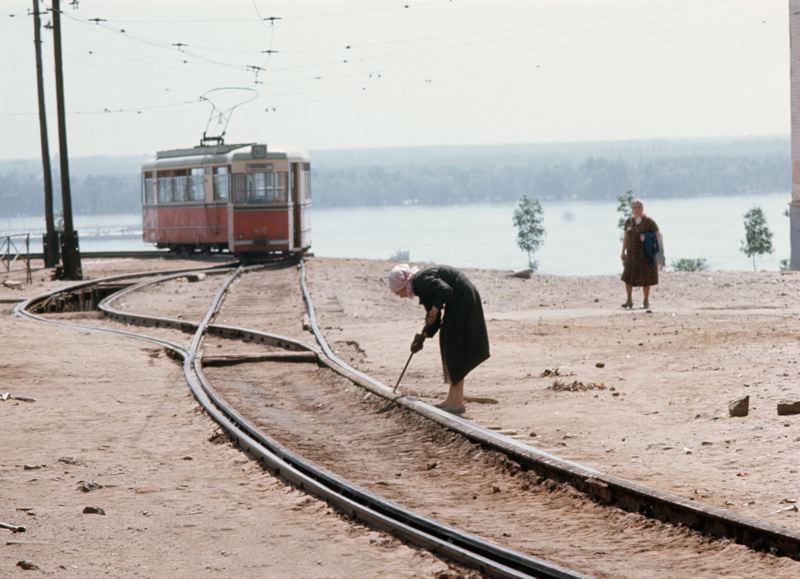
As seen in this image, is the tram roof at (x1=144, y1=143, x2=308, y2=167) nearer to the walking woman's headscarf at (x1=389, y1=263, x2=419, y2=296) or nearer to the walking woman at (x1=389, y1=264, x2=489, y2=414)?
the walking woman at (x1=389, y1=264, x2=489, y2=414)

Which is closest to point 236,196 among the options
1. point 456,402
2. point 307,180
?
point 307,180

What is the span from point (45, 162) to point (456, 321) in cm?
3539

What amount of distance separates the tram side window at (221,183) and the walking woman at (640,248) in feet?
61.7

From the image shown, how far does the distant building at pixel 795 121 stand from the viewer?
66500mm

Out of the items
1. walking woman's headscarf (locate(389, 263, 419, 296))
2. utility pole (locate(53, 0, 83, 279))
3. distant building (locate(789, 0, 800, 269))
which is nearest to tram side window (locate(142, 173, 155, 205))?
utility pole (locate(53, 0, 83, 279))

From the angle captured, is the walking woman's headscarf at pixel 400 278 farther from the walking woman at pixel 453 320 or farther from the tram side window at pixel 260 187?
the tram side window at pixel 260 187

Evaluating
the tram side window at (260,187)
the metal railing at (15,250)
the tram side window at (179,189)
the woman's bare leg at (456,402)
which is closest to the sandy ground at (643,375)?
the woman's bare leg at (456,402)

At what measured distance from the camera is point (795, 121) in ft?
225

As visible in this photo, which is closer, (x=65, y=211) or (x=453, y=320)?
(x=453, y=320)

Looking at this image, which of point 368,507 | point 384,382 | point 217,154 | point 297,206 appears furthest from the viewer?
point 217,154

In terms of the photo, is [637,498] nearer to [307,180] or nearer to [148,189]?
[307,180]

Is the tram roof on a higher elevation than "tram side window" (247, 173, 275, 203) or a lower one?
higher

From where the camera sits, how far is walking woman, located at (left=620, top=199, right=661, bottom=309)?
67.3 ft

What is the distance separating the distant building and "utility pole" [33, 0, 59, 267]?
117 feet
